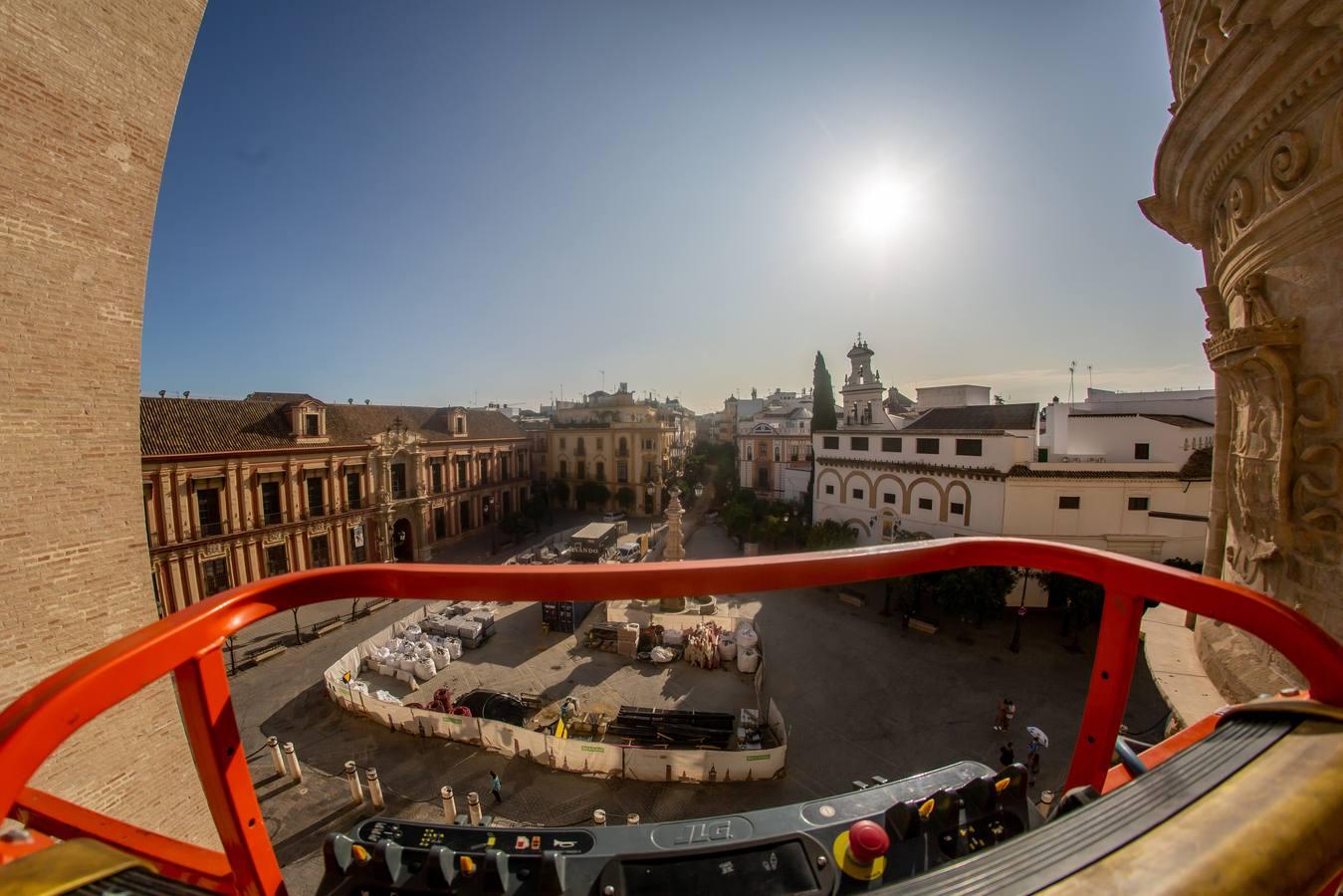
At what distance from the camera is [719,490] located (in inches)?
1896

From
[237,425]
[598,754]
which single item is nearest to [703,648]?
[598,754]

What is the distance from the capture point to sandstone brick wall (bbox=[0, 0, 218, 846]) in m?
3.97

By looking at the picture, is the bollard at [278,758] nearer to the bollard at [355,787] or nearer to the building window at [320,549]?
the bollard at [355,787]

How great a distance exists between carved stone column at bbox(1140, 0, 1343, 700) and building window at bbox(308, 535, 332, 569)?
30085 mm

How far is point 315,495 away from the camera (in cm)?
2473

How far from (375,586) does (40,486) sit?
183 inches

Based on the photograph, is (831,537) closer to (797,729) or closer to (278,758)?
(797,729)

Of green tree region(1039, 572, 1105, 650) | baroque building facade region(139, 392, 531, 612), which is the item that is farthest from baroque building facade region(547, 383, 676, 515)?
green tree region(1039, 572, 1105, 650)

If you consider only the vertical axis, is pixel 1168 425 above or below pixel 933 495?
above

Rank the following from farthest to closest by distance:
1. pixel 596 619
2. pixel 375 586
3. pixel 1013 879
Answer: pixel 596 619
pixel 375 586
pixel 1013 879

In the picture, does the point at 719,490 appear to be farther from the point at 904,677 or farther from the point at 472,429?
the point at 904,677

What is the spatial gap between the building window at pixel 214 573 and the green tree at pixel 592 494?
23.2 m

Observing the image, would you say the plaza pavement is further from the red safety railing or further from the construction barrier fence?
the red safety railing

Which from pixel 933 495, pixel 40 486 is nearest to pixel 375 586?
pixel 40 486
